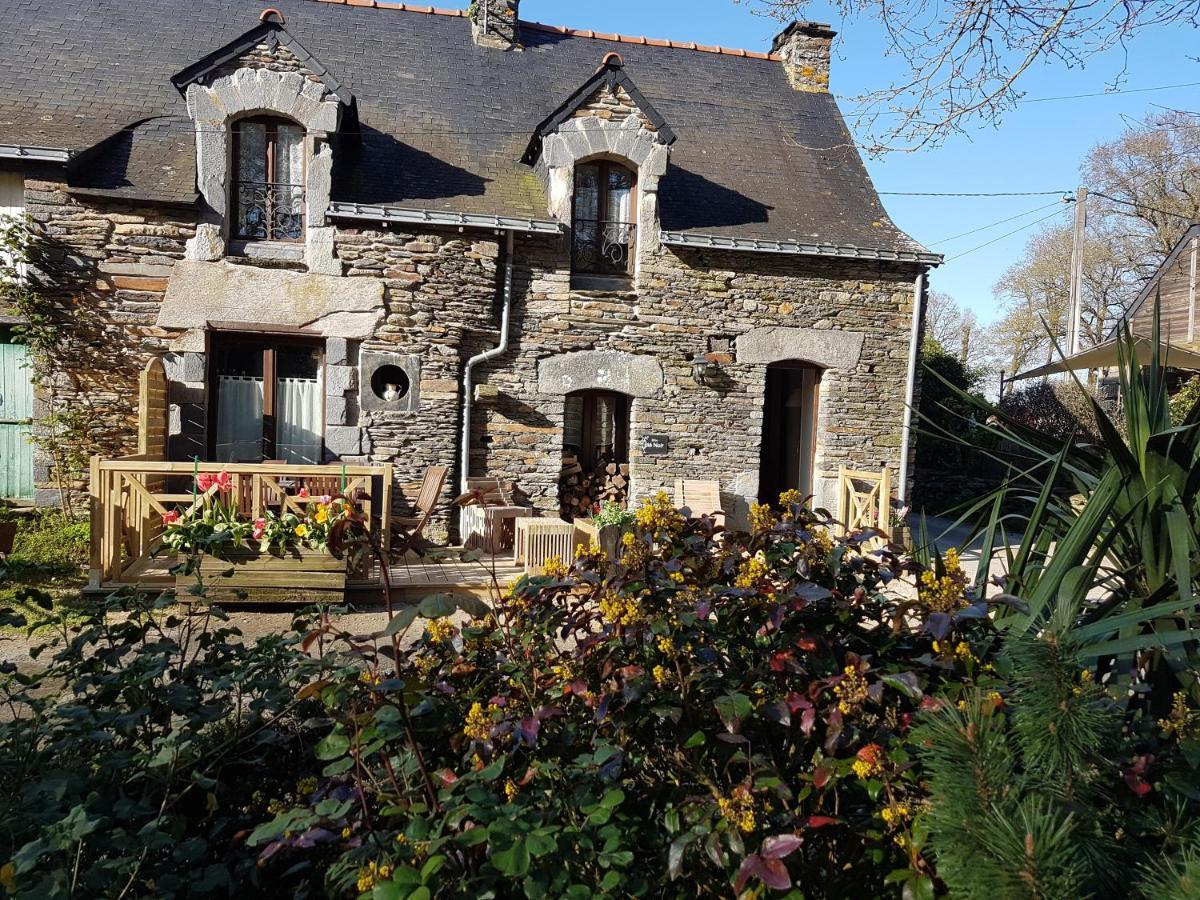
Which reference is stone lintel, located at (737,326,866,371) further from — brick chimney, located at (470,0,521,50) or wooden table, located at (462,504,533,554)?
brick chimney, located at (470,0,521,50)

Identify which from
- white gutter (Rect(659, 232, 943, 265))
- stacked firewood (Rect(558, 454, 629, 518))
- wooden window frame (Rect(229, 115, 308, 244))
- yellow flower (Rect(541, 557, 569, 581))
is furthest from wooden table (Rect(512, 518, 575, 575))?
yellow flower (Rect(541, 557, 569, 581))

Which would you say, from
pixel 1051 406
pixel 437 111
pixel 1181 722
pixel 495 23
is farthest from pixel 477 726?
pixel 1051 406

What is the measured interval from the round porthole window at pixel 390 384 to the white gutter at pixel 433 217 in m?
1.46

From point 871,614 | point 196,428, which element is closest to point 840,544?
point 871,614

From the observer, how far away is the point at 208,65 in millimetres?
7898

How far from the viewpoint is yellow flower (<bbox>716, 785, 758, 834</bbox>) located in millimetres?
1351

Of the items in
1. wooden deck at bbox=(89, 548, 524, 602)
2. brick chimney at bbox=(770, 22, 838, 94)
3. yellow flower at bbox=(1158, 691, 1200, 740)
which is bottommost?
wooden deck at bbox=(89, 548, 524, 602)

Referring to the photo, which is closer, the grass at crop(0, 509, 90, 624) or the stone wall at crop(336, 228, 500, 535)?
the grass at crop(0, 509, 90, 624)

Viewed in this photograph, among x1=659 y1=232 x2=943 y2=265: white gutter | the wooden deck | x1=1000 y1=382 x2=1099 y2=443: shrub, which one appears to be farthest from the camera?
x1=1000 y1=382 x2=1099 y2=443: shrub

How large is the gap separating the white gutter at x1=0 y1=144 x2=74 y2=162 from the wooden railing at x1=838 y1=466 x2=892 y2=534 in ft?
25.9

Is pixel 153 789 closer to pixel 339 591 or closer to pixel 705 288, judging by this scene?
pixel 339 591

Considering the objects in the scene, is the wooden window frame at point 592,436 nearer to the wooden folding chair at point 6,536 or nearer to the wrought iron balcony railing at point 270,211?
the wrought iron balcony railing at point 270,211

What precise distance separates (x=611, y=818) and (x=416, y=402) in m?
7.18

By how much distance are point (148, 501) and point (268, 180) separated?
144 inches
